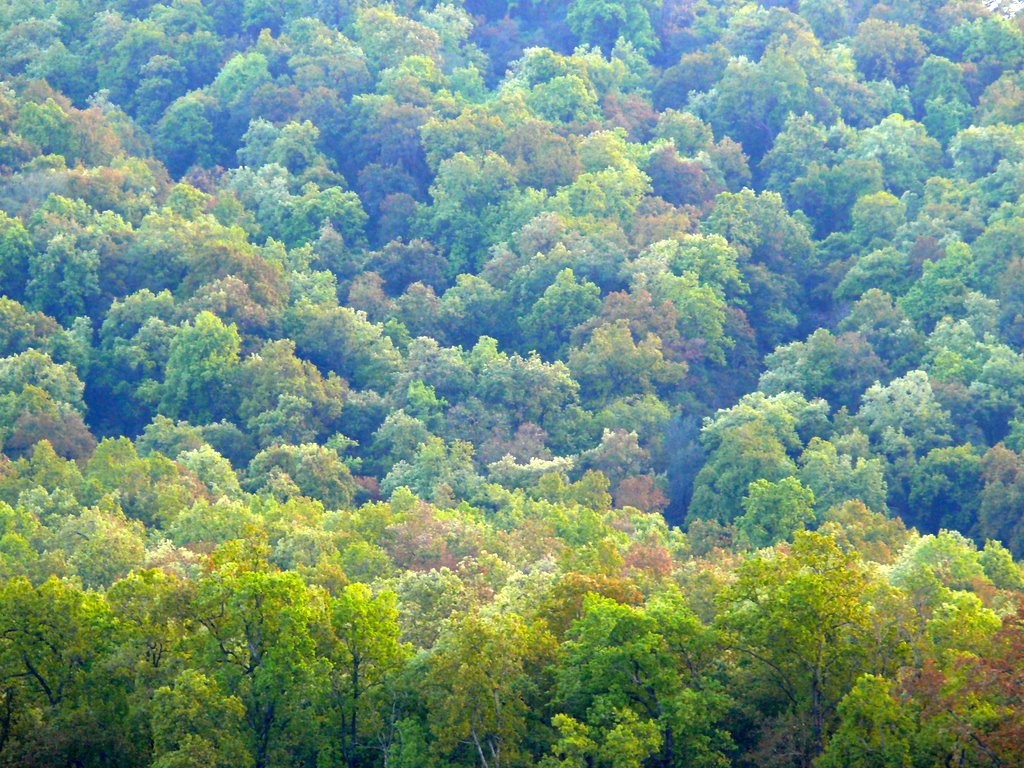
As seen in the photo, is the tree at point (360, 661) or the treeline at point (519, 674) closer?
the treeline at point (519, 674)

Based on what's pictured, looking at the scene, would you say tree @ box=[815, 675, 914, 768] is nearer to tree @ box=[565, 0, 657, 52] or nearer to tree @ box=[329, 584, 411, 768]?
tree @ box=[329, 584, 411, 768]

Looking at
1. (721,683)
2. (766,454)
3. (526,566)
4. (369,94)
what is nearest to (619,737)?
(721,683)

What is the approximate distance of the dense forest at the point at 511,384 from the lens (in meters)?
37.2

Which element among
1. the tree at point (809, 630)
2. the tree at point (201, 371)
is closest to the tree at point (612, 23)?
the tree at point (201, 371)

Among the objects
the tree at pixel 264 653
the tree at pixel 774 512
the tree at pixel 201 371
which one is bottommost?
the tree at pixel 264 653

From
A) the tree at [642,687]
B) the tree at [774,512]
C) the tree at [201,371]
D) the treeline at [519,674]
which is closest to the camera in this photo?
the treeline at [519,674]

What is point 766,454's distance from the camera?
65438 mm

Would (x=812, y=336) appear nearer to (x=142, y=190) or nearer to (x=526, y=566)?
(x=526, y=566)

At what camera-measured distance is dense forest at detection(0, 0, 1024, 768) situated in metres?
37.2

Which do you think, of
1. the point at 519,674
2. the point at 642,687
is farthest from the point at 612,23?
the point at 642,687

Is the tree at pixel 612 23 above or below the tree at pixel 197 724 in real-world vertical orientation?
above

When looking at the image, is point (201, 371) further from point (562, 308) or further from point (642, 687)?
point (642, 687)

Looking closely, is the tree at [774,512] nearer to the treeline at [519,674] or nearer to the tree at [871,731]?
the treeline at [519,674]

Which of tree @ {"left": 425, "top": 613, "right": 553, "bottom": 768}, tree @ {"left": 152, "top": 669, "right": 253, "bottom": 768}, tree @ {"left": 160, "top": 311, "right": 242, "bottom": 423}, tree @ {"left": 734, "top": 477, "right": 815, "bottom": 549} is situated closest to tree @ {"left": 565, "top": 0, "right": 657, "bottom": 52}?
tree @ {"left": 160, "top": 311, "right": 242, "bottom": 423}
